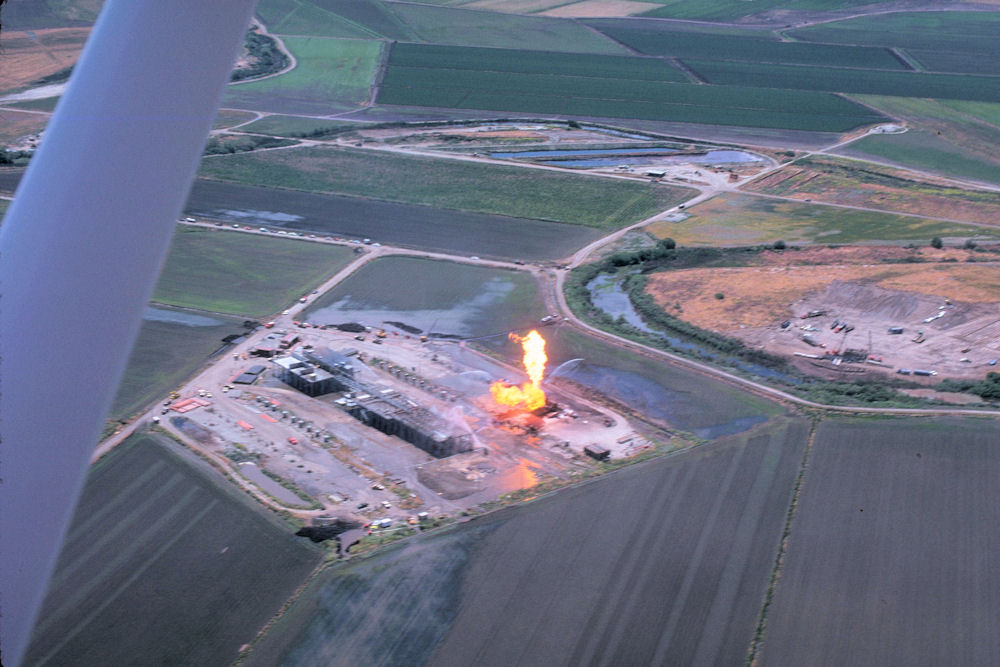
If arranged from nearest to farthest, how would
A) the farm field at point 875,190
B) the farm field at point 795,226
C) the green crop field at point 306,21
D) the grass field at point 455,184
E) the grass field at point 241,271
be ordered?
1. the grass field at point 241,271
2. the farm field at point 795,226
3. the farm field at point 875,190
4. the grass field at point 455,184
5. the green crop field at point 306,21

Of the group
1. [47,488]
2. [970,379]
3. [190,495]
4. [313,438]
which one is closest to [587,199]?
[970,379]

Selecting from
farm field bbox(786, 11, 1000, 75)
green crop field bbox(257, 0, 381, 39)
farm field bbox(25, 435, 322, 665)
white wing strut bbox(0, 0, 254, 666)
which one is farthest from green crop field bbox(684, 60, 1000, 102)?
white wing strut bbox(0, 0, 254, 666)

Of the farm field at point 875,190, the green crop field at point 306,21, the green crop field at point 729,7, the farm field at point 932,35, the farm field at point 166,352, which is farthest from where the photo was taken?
the green crop field at point 729,7

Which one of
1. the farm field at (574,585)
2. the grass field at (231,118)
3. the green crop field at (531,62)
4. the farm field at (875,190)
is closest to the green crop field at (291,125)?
the grass field at (231,118)

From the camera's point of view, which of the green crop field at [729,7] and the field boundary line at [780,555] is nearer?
the field boundary line at [780,555]

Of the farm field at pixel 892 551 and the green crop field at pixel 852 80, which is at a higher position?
the green crop field at pixel 852 80

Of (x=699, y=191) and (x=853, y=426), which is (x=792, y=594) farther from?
(x=699, y=191)

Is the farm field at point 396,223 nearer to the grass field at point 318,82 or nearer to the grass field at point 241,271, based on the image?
the grass field at point 241,271
